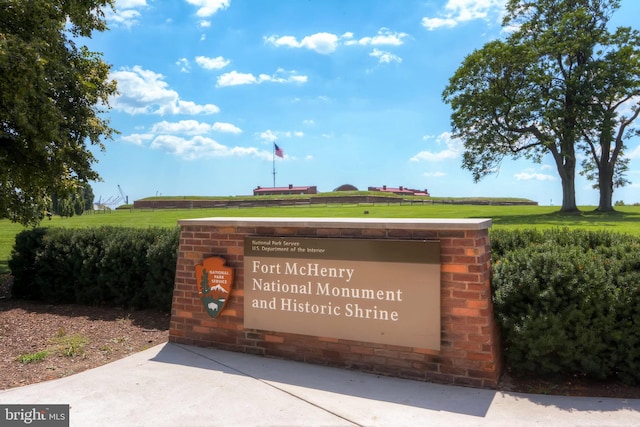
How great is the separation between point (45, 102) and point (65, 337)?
4295 mm

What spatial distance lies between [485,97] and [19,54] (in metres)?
28.1

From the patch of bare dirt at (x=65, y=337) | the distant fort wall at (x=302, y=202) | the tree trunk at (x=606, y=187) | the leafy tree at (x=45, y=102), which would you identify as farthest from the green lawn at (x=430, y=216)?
the distant fort wall at (x=302, y=202)

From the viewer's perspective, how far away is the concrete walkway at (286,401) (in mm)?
3525

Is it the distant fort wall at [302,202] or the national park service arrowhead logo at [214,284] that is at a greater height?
the distant fort wall at [302,202]

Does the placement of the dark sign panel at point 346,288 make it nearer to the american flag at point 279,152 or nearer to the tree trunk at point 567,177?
the tree trunk at point 567,177

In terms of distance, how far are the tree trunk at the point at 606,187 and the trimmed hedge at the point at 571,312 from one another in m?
31.5

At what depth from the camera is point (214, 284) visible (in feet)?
17.5

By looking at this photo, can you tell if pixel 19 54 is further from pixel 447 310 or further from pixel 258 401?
pixel 447 310

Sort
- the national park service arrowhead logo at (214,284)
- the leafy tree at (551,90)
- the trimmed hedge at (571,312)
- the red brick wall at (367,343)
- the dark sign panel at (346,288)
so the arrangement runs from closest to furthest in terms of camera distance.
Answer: the trimmed hedge at (571,312)
the red brick wall at (367,343)
the dark sign panel at (346,288)
the national park service arrowhead logo at (214,284)
the leafy tree at (551,90)

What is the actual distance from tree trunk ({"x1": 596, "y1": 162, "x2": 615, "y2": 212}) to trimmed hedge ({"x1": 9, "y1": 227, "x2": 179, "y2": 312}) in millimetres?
32126

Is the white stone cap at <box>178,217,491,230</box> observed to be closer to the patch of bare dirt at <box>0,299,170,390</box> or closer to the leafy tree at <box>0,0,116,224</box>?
the patch of bare dirt at <box>0,299,170,390</box>

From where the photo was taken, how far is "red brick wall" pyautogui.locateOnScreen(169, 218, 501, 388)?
4105mm

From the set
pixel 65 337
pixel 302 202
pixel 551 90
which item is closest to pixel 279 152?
pixel 302 202

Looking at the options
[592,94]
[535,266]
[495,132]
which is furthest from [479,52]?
[535,266]
